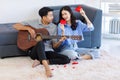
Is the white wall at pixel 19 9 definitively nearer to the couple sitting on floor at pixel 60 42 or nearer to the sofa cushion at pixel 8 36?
the sofa cushion at pixel 8 36

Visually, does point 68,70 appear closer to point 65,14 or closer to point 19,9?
point 65,14

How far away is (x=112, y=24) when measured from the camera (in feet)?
14.2

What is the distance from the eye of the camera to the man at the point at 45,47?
289 centimetres

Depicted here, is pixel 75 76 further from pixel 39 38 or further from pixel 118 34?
pixel 118 34

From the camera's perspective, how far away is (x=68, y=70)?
278 cm

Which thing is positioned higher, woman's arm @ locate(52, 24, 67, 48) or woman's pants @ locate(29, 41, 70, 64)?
woman's arm @ locate(52, 24, 67, 48)

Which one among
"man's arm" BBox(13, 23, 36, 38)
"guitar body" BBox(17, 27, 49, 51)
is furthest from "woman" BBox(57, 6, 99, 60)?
"man's arm" BBox(13, 23, 36, 38)

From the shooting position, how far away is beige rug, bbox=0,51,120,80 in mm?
2586

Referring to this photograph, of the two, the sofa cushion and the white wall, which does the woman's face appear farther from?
the white wall

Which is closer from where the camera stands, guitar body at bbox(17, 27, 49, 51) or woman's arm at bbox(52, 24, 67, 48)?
woman's arm at bbox(52, 24, 67, 48)

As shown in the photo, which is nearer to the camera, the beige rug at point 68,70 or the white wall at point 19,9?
the beige rug at point 68,70

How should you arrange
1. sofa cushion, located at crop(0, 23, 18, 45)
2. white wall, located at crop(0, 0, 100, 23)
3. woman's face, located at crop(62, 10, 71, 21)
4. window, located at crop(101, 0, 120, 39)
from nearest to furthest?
woman's face, located at crop(62, 10, 71, 21) → sofa cushion, located at crop(0, 23, 18, 45) → white wall, located at crop(0, 0, 100, 23) → window, located at crop(101, 0, 120, 39)

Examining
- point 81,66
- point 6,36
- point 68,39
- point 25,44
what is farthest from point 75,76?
point 6,36

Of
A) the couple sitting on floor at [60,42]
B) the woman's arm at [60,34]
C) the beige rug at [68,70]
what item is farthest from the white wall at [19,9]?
the woman's arm at [60,34]
